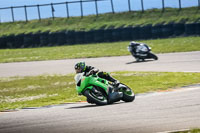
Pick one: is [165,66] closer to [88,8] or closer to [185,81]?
[185,81]

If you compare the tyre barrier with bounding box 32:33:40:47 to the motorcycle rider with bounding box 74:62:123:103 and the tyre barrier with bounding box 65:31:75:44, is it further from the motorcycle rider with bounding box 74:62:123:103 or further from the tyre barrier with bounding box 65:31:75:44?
the motorcycle rider with bounding box 74:62:123:103

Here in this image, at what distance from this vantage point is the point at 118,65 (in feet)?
85.1

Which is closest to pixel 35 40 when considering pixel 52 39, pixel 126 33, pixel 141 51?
pixel 52 39

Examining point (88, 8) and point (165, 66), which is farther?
point (88, 8)

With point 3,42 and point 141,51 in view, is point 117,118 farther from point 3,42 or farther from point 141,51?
point 3,42

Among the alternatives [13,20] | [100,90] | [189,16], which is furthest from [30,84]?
[13,20]

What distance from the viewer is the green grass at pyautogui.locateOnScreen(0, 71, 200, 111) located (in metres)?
15.6

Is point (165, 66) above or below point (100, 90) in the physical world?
below

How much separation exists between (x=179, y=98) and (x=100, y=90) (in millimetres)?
2033

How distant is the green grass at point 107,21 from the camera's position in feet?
135

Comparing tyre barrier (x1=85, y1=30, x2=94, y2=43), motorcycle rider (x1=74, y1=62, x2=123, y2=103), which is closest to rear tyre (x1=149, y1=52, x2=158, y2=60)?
motorcycle rider (x1=74, y1=62, x2=123, y2=103)

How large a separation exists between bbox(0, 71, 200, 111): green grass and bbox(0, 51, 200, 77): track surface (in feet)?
5.81

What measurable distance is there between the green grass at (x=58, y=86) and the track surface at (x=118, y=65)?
177cm

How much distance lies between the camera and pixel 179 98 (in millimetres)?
12242
